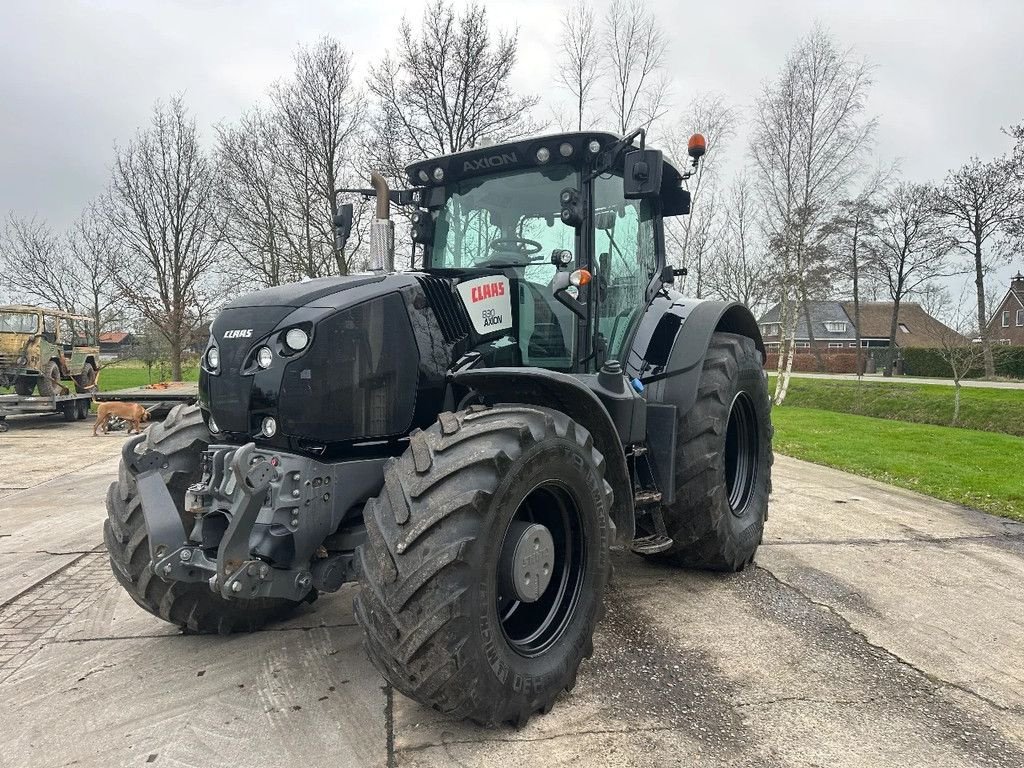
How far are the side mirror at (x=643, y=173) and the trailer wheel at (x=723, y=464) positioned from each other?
4.12 ft

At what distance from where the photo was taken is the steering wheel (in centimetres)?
364

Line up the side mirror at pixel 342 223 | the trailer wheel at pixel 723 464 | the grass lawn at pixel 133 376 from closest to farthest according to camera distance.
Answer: the trailer wheel at pixel 723 464, the side mirror at pixel 342 223, the grass lawn at pixel 133 376

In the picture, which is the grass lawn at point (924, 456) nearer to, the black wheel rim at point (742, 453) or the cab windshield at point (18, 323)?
the black wheel rim at point (742, 453)

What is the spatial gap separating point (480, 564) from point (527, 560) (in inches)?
14.3

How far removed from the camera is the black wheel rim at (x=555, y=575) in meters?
2.88

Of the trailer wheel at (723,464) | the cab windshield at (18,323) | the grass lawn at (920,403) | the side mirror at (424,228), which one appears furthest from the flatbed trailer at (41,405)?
the grass lawn at (920,403)

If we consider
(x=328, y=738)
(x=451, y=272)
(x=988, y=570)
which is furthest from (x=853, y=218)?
(x=328, y=738)

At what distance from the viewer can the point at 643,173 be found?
345 cm

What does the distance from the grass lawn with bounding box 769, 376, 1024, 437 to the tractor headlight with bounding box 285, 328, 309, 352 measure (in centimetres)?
1605

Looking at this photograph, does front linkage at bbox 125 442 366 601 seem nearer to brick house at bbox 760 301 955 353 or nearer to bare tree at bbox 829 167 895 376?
bare tree at bbox 829 167 895 376

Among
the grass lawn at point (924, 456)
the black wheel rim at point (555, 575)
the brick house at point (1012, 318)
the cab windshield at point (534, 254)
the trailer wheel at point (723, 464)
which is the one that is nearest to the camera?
the black wheel rim at point (555, 575)

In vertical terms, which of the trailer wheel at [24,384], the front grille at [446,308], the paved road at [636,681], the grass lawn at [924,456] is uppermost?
the front grille at [446,308]

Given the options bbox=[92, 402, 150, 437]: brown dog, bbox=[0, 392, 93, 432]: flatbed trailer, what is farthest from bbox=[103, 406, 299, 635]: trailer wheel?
bbox=[0, 392, 93, 432]: flatbed trailer

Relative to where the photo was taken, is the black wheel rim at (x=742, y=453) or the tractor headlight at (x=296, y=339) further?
the black wheel rim at (x=742, y=453)
